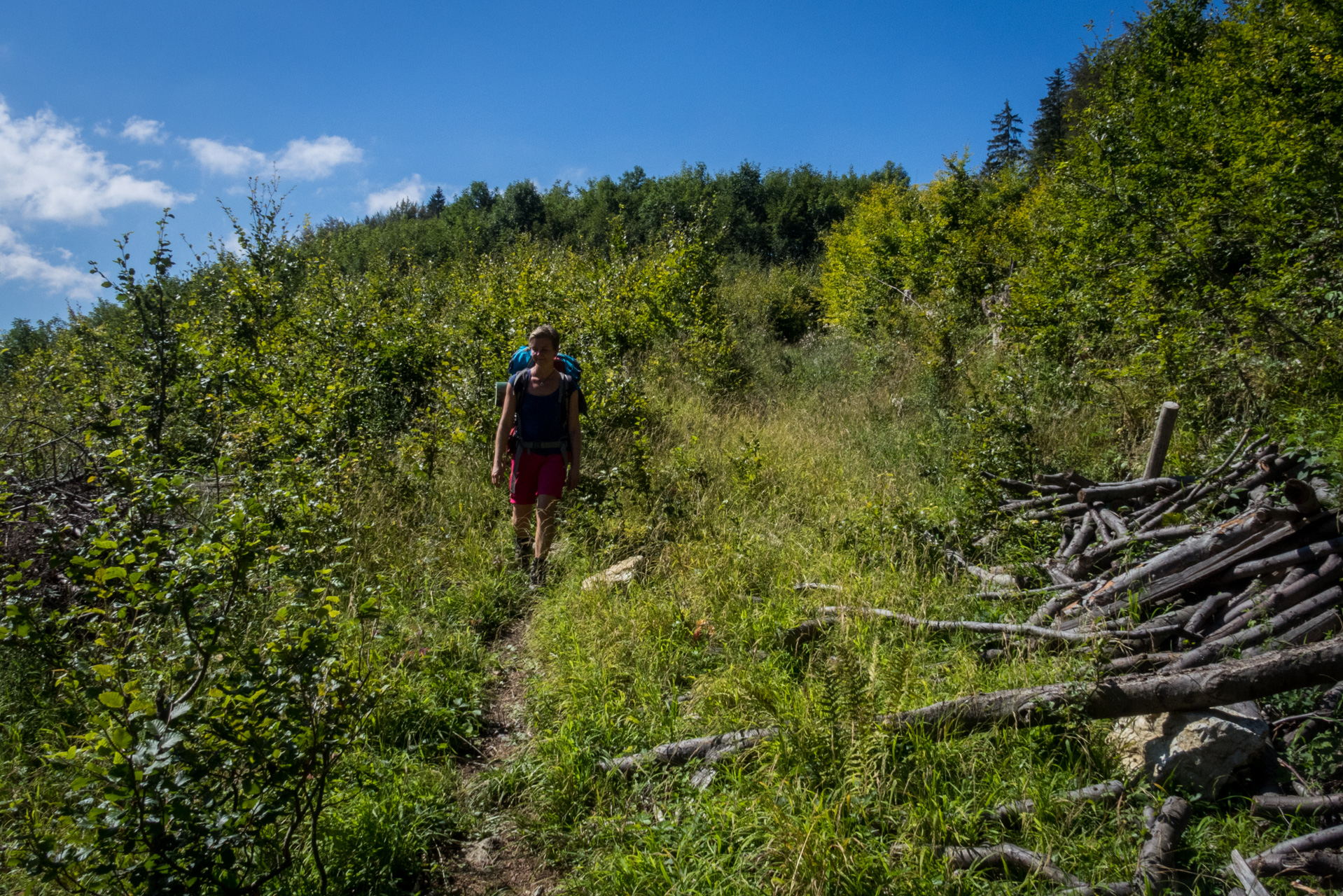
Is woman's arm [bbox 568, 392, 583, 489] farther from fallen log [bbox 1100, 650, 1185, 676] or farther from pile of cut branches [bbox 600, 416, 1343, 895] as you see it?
fallen log [bbox 1100, 650, 1185, 676]

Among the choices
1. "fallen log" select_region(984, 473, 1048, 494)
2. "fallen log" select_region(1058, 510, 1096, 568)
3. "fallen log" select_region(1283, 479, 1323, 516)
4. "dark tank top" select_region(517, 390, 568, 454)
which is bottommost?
"fallen log" select_region(1058, 510, 1096, 568)

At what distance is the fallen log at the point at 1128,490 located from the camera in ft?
15.3

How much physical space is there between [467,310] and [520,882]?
8395 millimetres

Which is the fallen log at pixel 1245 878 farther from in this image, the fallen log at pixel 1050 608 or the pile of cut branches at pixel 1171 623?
the fallen log at pixel 1050 608

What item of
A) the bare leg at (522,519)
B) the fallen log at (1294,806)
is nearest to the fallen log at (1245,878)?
the fallen log at (1294,806)

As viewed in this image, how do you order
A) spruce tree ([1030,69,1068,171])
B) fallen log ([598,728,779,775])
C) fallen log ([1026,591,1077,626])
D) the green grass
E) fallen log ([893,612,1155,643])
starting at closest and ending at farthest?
the green grass → fallen log ([598,728,779,775]) → fallen log ([893,612,1155,643]) → fallen log ([1026,591,1077,626]) → spruce tree ([1030,69,1068,171])

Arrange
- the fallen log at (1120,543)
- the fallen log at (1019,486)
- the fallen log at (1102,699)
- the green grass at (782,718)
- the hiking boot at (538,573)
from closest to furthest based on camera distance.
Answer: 1. the green grass at (782,718)
2. the fallen log at (1102,699)
3. the fallen log at (1120,543)
4. the hiking boot at (538,573)
5. the fallen log at (1019,486)

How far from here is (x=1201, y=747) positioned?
2.54 metres

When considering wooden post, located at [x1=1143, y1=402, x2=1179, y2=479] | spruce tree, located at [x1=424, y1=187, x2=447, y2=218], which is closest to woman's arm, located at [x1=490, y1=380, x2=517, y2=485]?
wooden post, located at [x1=1143, y1=402, x2=1179, y2=479]

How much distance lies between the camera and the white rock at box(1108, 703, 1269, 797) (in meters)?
2.53

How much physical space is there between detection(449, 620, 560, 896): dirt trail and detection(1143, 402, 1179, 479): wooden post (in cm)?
501

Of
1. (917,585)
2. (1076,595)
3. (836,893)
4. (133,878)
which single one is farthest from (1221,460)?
(133,878)

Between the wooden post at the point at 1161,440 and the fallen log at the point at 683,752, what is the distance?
161 inches

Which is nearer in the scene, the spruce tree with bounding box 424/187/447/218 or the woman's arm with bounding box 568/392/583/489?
the woman's arm with bounding box 568/392/583/489
